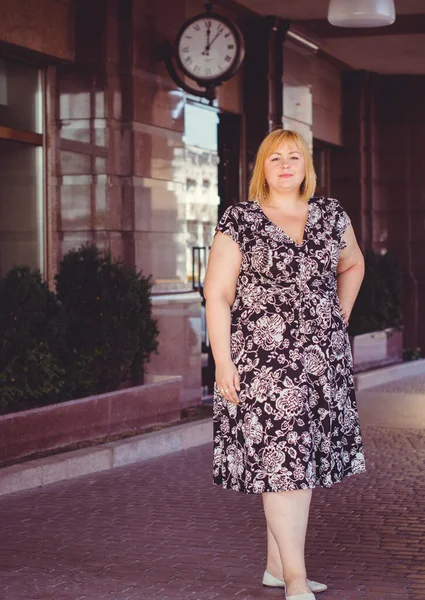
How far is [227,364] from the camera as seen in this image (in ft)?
18.2

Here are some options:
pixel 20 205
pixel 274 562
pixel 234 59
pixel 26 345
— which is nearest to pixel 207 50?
pixel 234 59

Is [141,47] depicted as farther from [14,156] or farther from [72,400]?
[72,400]

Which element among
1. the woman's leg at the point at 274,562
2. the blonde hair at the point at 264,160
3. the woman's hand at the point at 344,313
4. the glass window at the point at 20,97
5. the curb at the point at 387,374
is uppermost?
the glass window at the point at 20,97

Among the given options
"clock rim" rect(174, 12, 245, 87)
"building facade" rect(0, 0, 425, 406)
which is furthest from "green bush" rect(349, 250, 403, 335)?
"clock rim" rect(174, 12, 245, 87)

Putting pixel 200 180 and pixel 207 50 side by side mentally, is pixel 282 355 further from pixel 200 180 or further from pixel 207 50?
pixel 200 180

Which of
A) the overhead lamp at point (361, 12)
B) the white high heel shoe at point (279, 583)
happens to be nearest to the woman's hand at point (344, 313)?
the white high heel shoe at point (279, 583)

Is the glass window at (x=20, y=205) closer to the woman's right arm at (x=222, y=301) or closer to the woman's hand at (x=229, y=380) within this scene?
the woman's right arm at (x=222, y=301)

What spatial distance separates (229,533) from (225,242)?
214 cm

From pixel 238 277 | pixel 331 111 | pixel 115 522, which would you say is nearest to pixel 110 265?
pixel 115 522

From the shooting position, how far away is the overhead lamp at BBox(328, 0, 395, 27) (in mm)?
12438

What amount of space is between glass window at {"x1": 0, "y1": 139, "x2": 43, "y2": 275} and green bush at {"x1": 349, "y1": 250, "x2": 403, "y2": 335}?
650 centimetres

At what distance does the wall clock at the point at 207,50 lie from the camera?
1307cm

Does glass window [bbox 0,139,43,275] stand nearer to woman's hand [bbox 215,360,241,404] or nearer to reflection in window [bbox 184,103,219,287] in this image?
reflection in window [bbox 184,103,219,287]

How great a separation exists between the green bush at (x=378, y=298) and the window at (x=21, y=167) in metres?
6.54
